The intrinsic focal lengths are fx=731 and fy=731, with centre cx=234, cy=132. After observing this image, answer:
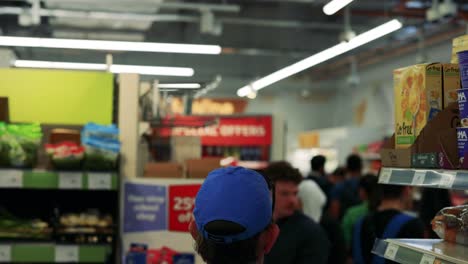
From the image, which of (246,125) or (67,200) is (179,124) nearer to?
(67,200)

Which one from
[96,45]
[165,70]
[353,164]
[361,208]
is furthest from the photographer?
[353,164]

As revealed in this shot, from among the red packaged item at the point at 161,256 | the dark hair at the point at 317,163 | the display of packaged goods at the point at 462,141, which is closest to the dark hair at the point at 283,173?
the red packaged item at the point at 161,256

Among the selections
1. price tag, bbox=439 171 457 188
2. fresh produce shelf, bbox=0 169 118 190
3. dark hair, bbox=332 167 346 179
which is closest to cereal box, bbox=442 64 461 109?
price tag, bbox=439 171 457 188

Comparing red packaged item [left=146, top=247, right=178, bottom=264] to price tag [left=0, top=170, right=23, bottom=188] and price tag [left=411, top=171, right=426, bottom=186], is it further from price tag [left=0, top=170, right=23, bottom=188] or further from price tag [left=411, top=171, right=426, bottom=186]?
price tag [left=411, top=171, right=426, bottom=186]

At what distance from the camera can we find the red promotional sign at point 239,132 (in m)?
11.0

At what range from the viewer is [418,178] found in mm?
2240

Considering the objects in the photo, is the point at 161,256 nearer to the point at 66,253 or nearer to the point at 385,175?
the point at 66,253

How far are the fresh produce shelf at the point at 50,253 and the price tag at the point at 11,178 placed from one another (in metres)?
0.35

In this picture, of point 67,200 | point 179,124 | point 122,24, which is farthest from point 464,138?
point 122,24

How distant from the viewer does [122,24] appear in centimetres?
1284

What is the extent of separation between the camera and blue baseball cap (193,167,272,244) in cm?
183

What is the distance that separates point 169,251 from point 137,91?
3.70 ft

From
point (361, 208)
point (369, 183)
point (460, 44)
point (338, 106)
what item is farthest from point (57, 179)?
point (338, 106)

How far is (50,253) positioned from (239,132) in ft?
23.6
